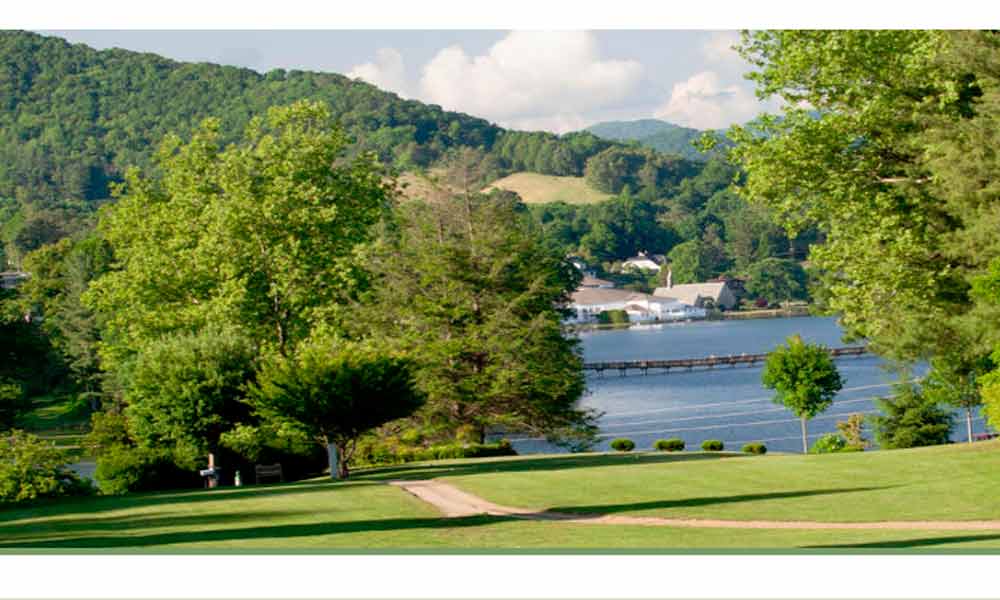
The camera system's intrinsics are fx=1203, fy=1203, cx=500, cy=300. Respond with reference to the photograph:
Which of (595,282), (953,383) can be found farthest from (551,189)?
(953,383)

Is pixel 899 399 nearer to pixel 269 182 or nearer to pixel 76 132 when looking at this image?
pixel 269 182

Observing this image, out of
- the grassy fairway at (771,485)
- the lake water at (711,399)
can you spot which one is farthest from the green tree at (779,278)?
the grassy fairway at (771,485)

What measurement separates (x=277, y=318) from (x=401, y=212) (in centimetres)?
568

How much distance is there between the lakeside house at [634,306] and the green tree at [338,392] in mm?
120122

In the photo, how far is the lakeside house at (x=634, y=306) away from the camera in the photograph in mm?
145875

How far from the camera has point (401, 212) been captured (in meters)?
40.0

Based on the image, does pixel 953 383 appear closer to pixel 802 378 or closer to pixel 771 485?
pixel 802 378

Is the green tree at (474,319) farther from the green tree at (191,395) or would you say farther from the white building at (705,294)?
the white building at (705,294)

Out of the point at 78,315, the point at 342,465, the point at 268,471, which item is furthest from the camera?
the point at 78,315

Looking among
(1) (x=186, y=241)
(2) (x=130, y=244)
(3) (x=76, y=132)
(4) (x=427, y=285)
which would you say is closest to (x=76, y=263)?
(3) (x=76, y=132)

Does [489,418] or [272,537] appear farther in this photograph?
[489,418]

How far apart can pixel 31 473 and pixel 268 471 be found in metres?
5.53

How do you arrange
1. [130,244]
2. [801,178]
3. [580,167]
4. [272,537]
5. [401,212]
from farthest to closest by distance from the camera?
[580,167] → [130,244] → [401,212] → [801,178] → [272,537]

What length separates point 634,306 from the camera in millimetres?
149500
